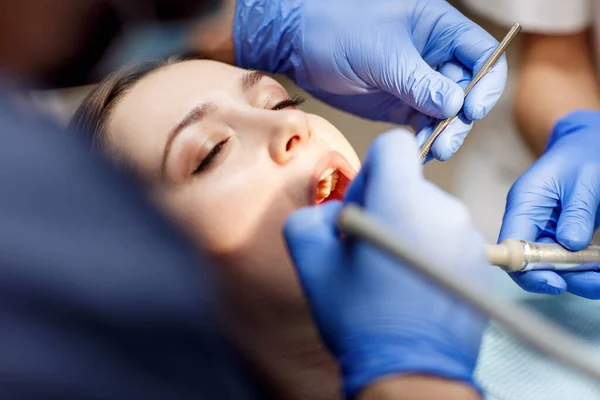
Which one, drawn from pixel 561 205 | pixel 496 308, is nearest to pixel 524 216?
pixel 561 205

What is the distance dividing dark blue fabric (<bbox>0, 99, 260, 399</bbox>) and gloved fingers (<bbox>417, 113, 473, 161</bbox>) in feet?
1.88

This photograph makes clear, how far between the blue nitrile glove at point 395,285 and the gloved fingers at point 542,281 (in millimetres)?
345

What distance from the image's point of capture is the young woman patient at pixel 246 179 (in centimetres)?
77

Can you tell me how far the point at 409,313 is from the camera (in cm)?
57

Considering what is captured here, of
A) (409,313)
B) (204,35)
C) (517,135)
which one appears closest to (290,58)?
(204,35)

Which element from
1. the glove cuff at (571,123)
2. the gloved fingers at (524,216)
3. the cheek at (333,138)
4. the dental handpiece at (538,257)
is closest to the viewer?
the dental handpiece at (538,257)

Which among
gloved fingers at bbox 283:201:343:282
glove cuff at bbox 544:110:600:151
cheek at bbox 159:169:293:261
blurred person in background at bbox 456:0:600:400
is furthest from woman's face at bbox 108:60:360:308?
glove cuff at bbox 544:110:600:151

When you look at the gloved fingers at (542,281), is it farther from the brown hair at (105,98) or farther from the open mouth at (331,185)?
the brown hair at (105,98)

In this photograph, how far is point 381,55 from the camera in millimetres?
946

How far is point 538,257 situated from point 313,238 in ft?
1.13

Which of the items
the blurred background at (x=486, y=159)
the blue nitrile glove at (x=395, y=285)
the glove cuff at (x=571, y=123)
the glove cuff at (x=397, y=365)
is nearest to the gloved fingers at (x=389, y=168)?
the blue nitrile glove at (x=395, y=285)

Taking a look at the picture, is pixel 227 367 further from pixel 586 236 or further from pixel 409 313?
pixel 586 236

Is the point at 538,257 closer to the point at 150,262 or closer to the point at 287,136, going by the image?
the point at 287,136

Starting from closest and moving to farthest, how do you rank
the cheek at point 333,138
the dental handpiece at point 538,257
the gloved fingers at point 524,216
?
the dental handpiece at point 538,257 < the cheek at point 333,138 < the gloved fingers at point 524,216
